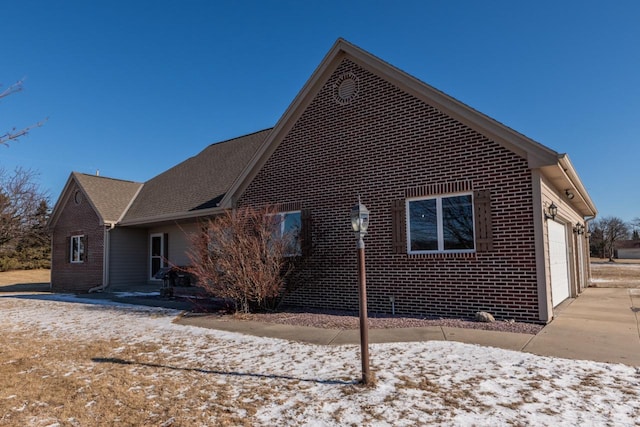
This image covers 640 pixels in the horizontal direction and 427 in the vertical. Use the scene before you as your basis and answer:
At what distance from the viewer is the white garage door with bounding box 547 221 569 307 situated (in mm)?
9523

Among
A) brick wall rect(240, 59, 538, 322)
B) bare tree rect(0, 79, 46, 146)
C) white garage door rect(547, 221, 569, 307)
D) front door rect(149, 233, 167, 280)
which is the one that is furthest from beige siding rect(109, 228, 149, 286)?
white garage door rect(547, 221, 569, 307)

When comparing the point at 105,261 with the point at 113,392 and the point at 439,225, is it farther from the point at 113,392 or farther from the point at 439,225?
the point at 439,225

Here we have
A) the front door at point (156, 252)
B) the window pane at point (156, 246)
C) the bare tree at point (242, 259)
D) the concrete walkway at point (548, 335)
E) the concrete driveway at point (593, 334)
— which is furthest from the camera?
the window pane at point (156, 246)

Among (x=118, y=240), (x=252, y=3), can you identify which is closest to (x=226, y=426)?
(x=252, y=3)

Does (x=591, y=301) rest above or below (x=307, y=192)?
Answer: below

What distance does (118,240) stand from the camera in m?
17.6

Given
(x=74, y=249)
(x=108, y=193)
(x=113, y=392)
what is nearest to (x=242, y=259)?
(x=113, y=392)

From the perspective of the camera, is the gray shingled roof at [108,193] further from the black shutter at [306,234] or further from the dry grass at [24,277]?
the dry grass at [24,277]

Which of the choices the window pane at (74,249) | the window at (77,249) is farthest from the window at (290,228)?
the window pane at (74,249)

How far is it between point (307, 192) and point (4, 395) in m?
7.56

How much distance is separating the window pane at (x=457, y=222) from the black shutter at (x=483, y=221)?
7.4 inches

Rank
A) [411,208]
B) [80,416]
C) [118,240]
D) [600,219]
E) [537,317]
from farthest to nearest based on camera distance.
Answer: [600,219] → [118,240] → [411,208] → [537,317] → [80,416]

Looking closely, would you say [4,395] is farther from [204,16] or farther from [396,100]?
[204,16]

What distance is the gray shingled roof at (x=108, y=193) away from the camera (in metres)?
17.6
